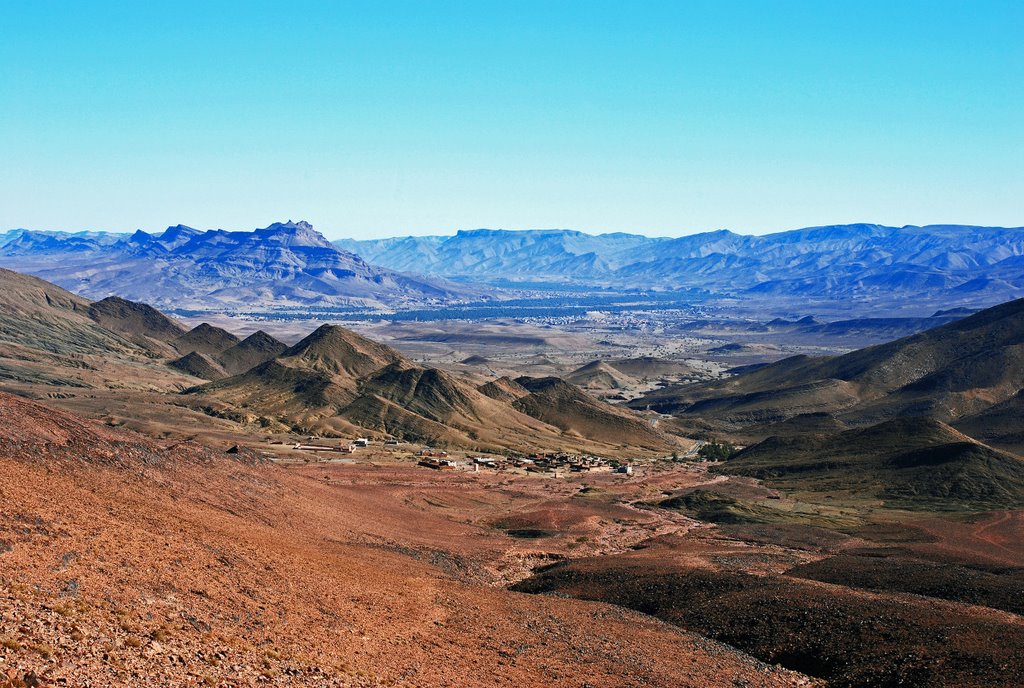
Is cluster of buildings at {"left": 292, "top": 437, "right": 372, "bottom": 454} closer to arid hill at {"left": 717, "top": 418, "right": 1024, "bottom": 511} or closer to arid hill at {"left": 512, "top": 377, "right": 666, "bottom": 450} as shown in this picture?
arid hill at {"left": 512, "top": 377, "right": 666, "bottom": 450}

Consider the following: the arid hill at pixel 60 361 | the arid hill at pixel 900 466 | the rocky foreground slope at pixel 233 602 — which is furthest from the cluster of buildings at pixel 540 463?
the arid hill at pixel 60 361

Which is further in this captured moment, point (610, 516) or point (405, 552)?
point (610, 516)

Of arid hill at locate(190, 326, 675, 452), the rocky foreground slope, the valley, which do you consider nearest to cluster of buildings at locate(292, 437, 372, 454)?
the valley

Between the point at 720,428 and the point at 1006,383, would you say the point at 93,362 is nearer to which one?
the point at 720,428

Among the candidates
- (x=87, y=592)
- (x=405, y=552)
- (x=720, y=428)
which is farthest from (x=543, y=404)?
(x=87, y=592)

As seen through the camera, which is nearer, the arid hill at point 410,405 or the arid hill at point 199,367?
the arid hill at point 410,405

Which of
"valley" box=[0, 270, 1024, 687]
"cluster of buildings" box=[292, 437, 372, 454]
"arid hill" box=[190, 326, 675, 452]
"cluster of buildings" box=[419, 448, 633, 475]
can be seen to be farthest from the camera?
"arid hill" box=[190, 326, 675, 452]

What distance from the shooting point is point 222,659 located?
81.5ft

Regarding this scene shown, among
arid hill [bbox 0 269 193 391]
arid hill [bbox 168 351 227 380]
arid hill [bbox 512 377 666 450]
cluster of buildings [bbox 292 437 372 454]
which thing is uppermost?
arid hill [bbox 0 269 193 391]

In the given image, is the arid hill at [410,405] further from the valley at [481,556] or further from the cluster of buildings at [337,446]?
the cluster of buildings at [337,446]

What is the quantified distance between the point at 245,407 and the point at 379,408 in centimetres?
1959

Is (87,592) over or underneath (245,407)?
over

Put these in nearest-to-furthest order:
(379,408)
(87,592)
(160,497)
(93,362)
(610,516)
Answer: (87,592) → (160,497) → (610,516) → (379,408) → (93,362)

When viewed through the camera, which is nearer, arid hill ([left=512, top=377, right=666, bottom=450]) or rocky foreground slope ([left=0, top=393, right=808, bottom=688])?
rocky foreground slope ([left=0, top=393, right=808, bottom=688])
